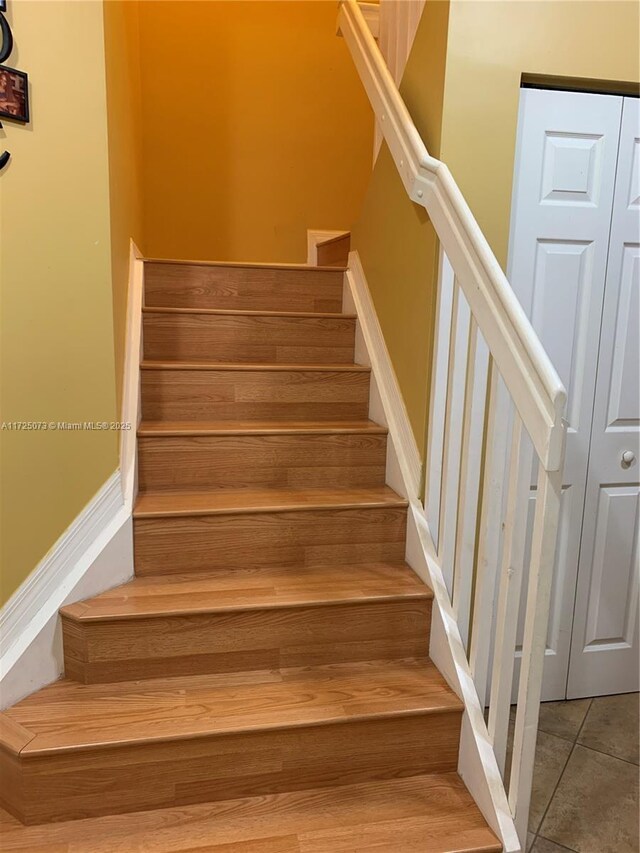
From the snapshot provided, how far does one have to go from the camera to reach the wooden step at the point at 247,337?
237cm

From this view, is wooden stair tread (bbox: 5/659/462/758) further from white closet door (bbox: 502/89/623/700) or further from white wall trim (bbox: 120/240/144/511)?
white closet door (bbox: 502/89/623/700)

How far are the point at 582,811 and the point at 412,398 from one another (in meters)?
1.26

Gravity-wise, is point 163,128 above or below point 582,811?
above

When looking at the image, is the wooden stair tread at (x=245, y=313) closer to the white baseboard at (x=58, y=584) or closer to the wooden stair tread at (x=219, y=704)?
the white baseboard at (x=58, y=584)

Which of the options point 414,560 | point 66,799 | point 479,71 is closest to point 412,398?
point 414,560

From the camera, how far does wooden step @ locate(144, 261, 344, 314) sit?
2.57 m

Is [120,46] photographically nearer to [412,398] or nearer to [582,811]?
[412,398]

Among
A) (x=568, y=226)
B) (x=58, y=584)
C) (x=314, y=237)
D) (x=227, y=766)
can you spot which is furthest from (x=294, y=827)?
(x=314, y=237)

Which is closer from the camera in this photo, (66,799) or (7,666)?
(66,799)

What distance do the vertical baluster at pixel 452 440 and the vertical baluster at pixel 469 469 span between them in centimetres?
3


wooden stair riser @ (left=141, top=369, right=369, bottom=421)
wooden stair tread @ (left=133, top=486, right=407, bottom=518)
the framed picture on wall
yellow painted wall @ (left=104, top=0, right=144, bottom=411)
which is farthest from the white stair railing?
the framed picture on wall

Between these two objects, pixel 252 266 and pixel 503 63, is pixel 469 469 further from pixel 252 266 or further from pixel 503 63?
pixel 252 266

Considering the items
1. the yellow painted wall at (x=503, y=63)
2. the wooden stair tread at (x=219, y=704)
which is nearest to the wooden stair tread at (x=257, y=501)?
the wooden stair tread at (x=219, y=704)

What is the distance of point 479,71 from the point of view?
175 cm
